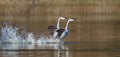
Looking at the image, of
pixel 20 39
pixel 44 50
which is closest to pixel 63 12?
pixel 20 39

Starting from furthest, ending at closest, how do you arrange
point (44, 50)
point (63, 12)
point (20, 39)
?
point (63, 12) → point (20, 39) → point (44, 50)

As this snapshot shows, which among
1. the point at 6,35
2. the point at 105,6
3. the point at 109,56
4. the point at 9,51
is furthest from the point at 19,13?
the point at 109,56

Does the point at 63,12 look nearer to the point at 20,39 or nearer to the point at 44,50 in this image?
the point at 20,39

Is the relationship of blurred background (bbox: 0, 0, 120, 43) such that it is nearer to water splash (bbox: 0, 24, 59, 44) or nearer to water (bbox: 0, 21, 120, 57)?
water splash (bbox: 0, 24, 59, 44)

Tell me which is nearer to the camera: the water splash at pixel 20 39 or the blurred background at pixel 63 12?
the water splash at pixel 20 39

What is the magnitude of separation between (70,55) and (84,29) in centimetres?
1442

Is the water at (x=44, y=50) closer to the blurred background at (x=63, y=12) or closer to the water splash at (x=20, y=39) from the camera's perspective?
the water splash at (x=20, y=39)

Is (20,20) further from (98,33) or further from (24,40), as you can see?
(24,40)

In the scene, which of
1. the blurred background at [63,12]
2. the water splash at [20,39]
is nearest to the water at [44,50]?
the water splash at [20,39]

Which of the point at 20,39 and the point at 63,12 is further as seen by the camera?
the point at 63,12

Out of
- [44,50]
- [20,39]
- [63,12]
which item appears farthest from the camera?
[63,12]

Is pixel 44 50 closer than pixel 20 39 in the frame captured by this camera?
Yes

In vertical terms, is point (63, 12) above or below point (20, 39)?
above

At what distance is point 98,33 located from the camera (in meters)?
28.4
